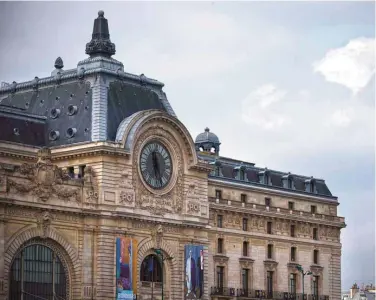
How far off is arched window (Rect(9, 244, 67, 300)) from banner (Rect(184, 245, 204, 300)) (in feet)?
49.0

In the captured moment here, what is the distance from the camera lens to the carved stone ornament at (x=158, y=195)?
129 metres

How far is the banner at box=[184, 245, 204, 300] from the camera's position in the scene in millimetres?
133750

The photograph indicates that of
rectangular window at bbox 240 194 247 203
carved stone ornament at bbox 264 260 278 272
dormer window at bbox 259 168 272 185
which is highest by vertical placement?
dormer window at bbox 259 168 272 185

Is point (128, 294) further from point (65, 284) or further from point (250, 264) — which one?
point (250, 264)

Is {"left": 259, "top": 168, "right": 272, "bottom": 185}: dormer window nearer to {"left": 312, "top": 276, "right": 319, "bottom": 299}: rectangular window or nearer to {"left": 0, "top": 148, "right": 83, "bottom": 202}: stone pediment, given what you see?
{"left": 312, "top": 276, "right": 319, "bottom": 299}: rectangular window

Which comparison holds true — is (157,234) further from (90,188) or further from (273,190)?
(273,190)

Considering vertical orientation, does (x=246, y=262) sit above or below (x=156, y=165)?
below

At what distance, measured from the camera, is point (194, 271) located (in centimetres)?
13475

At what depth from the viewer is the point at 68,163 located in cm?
12912

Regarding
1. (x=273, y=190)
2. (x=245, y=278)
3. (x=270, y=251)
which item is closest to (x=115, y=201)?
(x=245, y=278)

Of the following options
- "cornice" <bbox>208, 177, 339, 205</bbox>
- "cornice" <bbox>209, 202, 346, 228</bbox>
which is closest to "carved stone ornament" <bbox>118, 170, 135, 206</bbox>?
"cornice" <bbox>209, 202, 346, 228</bbox>

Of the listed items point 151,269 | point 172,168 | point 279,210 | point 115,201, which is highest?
point 172,168

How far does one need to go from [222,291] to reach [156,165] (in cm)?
1933

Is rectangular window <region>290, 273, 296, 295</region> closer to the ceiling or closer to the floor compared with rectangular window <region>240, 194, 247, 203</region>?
closer to the floor
